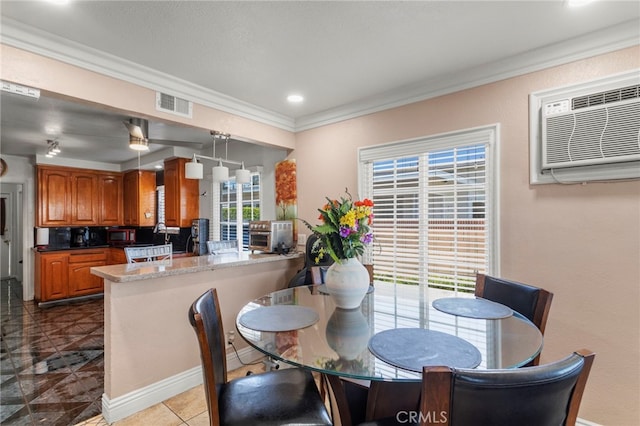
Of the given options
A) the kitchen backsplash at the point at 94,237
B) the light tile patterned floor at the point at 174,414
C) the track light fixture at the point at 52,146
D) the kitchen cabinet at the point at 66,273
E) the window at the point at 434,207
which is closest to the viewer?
the light tile patterned floor at the point at 174,414

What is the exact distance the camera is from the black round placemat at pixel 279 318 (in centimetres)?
146

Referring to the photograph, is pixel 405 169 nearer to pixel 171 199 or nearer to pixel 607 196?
pixel 607 196

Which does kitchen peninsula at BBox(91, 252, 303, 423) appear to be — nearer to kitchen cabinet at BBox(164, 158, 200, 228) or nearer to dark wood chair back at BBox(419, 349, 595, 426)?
dark wood chair back at BBox(419, 349, 595, 426)

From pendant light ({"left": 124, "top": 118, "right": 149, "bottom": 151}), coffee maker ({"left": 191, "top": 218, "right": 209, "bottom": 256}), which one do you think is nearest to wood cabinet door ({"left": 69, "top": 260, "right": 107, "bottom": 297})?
coffee maker ({"left": 191, "top": 218, "right": 209, "bottom": 256})

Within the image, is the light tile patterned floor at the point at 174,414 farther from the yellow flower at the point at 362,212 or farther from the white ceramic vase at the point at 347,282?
the yellow flower at the point at 362,212

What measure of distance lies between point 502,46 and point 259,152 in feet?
9.56

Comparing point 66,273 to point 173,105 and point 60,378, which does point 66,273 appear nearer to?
point 60,378

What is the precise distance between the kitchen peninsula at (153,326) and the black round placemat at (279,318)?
968 mm

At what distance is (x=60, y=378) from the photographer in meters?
2.60

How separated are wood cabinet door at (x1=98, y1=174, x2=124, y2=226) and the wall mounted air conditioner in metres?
6.73

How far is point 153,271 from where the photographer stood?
2.19 metres

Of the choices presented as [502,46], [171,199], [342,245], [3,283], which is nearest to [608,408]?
[342,245]

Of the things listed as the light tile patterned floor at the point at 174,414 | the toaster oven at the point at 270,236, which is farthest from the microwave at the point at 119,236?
the light tile patterned floor at the point at 174,414

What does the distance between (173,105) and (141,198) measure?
382 centimetres
